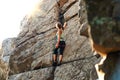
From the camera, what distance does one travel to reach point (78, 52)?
18203 mm

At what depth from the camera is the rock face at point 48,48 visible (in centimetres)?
1750

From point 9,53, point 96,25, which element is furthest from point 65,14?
point 96,25

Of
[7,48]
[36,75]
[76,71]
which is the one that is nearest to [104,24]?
[76,71]

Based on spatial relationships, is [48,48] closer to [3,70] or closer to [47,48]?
[47,48]

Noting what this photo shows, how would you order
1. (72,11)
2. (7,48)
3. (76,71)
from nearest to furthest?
(76,71), (72,11), (7,48)

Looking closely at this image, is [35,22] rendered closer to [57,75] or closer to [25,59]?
[25,59]

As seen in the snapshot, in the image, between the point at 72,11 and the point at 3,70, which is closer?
the point at 72,11

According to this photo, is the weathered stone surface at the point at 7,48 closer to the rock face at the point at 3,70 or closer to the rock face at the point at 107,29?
the rock face at the point at 3,70

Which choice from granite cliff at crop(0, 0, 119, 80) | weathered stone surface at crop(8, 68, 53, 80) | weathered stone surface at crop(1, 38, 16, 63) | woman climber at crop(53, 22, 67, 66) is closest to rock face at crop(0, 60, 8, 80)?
granite cliff at crop(0, 0, 119, 80)

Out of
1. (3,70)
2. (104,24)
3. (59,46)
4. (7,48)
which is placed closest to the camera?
(104,24)

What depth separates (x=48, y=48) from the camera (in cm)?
2064

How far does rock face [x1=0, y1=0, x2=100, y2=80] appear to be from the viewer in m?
17.5

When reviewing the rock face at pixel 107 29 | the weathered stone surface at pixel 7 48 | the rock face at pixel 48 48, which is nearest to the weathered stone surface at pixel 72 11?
the rock face at pixel 48 48

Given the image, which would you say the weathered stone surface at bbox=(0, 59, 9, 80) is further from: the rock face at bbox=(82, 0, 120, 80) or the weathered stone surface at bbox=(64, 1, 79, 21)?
the rock face at bbox=(82, 0, 120, 80)
